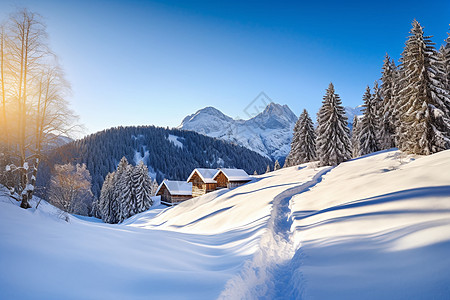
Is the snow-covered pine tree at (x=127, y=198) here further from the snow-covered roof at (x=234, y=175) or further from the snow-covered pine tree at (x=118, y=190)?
the snow-covered roof at (x=234, y=175)

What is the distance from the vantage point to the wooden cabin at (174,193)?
4272 cm

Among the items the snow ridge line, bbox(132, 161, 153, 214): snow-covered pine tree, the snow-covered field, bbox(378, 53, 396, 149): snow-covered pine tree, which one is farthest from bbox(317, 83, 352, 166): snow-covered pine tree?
bbox(132, 161, 153, 214): snow-covered pine tree

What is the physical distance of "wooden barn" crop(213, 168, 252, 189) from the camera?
128 feet

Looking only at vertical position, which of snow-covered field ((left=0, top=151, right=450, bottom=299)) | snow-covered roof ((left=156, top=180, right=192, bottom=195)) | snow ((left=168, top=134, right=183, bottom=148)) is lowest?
snow-covered roof ((left=156, top=180, right=192, bottom=195))

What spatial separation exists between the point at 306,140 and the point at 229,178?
60.6 feet

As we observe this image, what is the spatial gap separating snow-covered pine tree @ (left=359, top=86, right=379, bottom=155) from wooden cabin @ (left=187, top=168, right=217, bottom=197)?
29.2 metres

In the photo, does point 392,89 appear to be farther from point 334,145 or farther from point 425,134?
point 425,134

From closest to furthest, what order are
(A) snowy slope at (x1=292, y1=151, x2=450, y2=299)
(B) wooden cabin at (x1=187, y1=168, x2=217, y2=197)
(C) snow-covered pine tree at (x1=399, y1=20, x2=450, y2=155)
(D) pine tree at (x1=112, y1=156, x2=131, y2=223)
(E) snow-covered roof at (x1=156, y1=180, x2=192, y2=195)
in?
(A) snowy slope at (x1=292, y1=151, x2=450, y2=299)
(C) snow-covered pine tree at (x1=399, y1=20, x2=450, y2=155)
(B) wooden cabin at (x1=187, y1=168, x2=217, y2=197)
(D) pine tree at (x1=112, y1=156, x2=131, y2=223)
(E) snow-covered roof at (x1=156, y1=180, x2=192, y2=195)

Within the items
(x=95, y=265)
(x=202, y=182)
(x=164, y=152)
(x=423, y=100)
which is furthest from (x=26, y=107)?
(x=164, y=152)

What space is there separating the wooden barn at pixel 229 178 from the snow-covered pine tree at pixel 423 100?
2479 cm

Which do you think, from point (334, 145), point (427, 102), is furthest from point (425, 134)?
point (334, 145)

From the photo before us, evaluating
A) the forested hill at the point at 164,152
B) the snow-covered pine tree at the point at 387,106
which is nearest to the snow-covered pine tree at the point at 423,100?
the snow-covered pine tree at the point at 387,106

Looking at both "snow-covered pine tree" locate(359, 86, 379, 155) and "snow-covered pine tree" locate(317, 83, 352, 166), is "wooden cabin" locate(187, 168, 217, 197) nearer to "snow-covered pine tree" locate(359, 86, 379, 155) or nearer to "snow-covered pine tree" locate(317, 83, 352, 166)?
"snow-covered pine tree" locate(317, 83, 352, 166)

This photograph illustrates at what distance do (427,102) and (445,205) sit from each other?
68.9ft
